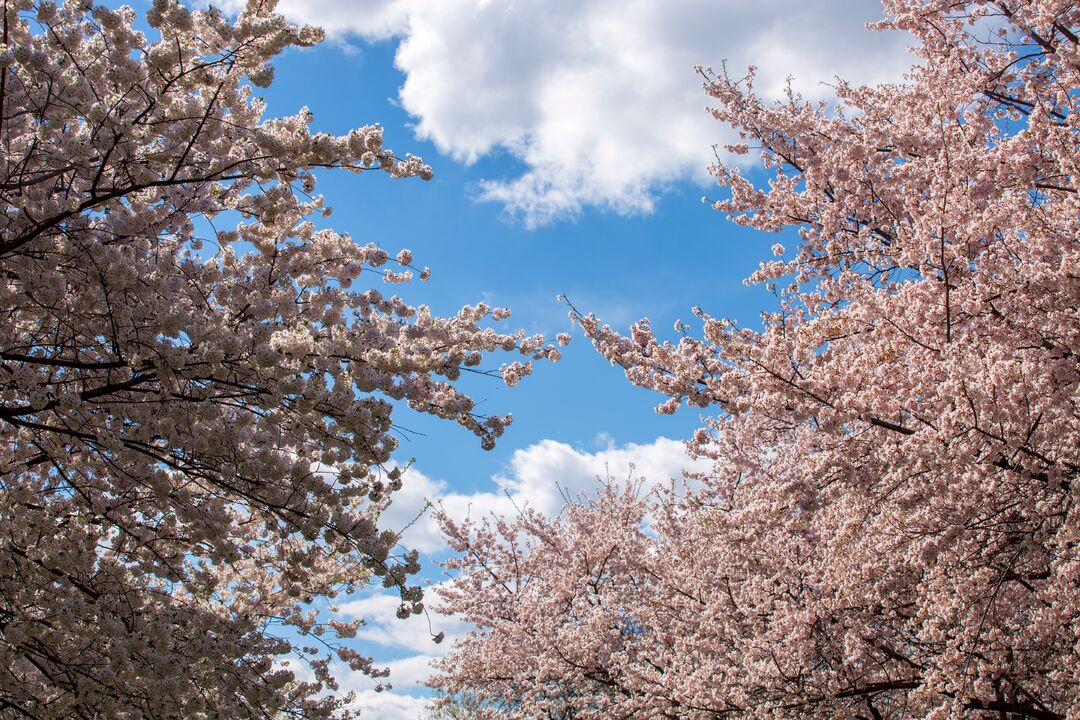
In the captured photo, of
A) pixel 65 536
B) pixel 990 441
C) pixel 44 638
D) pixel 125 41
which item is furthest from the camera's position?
pixel 44 638

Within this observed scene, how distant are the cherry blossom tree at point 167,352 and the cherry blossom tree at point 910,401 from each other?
2.34 m

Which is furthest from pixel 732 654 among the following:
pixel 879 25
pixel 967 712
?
pixel 879 25

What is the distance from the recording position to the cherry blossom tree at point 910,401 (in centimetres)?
536

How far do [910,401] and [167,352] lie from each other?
4.89 meters

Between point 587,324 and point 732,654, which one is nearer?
point 587,324

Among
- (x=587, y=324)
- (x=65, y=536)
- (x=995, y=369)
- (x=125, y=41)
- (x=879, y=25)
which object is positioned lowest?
(x=65, y=536)

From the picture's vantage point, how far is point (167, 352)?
15.1ft

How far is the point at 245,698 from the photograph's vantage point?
6.29 metres

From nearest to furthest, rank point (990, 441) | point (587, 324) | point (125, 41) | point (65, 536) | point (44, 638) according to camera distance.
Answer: point (125, 41) < point (990, 441) < point (65, 536) < point (44, 638) < point (587, 324)

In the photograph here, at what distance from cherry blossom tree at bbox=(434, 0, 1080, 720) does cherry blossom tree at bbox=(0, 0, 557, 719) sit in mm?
2339

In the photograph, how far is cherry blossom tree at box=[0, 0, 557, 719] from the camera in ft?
15.3

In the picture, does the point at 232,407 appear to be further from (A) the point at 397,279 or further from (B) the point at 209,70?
(B) the point at 209,70

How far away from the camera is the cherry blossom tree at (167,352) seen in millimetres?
4672

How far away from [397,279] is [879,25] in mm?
6474
